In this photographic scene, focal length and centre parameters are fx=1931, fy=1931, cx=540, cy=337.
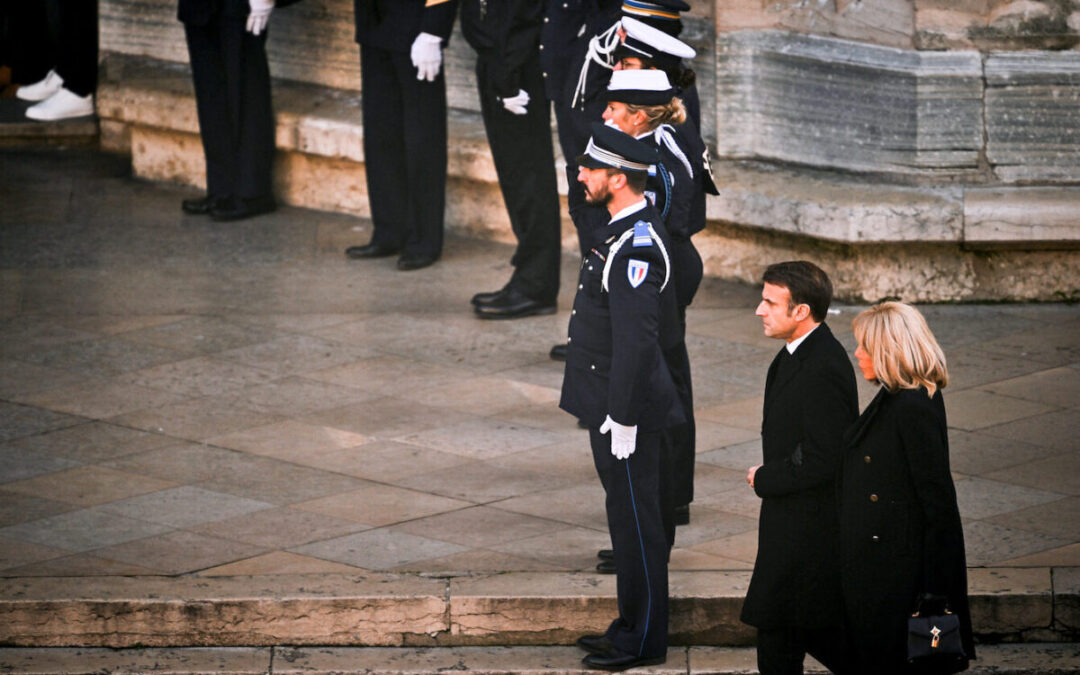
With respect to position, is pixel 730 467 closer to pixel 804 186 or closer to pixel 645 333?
pixel 645 333

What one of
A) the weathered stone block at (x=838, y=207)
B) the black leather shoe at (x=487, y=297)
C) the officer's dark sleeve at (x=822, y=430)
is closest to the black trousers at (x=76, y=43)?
the black leather shoe at (x=487, y=297)

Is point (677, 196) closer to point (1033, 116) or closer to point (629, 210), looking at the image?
point (629, 210)

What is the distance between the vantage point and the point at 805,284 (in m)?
5.35

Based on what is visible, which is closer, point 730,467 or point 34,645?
point 34,645

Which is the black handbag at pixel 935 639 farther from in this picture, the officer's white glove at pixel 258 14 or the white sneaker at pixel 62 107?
the white sneaker at pixel 62 107

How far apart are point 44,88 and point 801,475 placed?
9997 millimetres

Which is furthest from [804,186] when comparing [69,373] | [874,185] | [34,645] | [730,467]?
[34,645]

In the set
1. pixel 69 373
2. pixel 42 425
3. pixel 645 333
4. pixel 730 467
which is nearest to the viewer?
pixel 645 333

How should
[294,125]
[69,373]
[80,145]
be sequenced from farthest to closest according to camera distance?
[80,145] → [294,125] → [69,373]

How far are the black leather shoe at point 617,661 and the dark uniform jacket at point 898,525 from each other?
3.42 feet

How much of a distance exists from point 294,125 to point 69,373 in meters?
3.42

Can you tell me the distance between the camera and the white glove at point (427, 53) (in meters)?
10.3

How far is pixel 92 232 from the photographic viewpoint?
38.1 ft

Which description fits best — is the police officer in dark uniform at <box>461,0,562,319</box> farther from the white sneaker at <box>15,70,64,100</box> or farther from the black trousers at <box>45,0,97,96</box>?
the white sneaker at <box>15,70,64,100</box>
